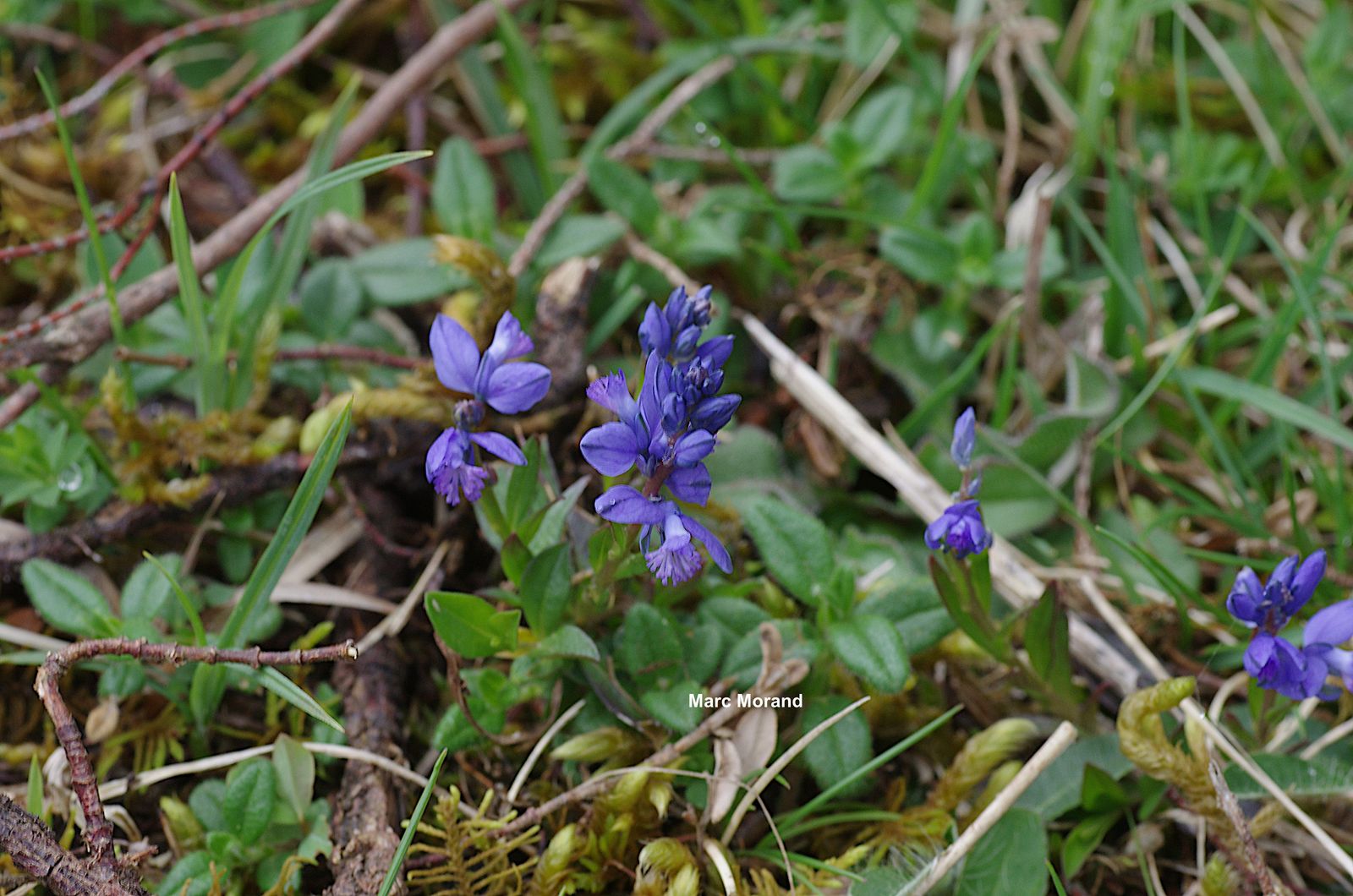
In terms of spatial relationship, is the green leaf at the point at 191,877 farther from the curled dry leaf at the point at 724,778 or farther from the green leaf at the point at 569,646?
the curled dry leaf at the point at 724,778

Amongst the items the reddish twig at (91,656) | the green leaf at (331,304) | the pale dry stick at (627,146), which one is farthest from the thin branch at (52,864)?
the pale dry stick at (627,146)

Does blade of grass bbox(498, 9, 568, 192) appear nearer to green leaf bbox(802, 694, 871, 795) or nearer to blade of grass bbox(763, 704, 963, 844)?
green leaf bbox(802, 694, 871, 795)

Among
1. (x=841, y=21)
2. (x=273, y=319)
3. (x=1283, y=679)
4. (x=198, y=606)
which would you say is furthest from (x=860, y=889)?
(x=841, y=21)

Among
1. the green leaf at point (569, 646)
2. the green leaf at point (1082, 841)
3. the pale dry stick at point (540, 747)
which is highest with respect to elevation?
the green leaf at point (569, 646)

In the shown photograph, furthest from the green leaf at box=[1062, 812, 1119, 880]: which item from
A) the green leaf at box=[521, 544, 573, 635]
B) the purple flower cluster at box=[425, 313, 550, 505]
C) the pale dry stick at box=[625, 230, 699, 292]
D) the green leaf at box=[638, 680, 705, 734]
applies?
the pale dry stick at box=[625, 230, 699, 292]

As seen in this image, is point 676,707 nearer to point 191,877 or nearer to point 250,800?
point 250,800
